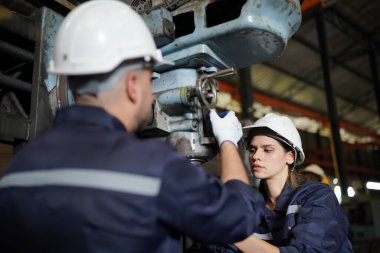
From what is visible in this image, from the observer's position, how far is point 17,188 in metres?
0.68

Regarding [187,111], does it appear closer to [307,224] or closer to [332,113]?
[307,224]

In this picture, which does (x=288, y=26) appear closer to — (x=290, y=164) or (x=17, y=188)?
(x=290, y=164)

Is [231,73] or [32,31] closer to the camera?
[231,73]

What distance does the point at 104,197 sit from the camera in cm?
63

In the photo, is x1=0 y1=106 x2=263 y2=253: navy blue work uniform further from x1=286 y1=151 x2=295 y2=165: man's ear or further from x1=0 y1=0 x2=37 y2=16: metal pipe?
x1=286 y1=151 x2=295 y2=165: man's ear

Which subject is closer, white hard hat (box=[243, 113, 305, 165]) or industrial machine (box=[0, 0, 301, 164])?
industrial machine (box=[0, 0, 301, 164])

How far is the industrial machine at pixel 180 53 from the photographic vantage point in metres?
1.14

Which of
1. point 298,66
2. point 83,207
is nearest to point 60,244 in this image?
point 83,207

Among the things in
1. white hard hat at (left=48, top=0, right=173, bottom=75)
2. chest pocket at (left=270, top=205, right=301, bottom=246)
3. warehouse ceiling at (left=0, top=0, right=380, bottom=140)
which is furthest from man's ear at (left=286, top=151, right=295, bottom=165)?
warehouse ceiling at (left=0, top=0, right=380, bottom=140)

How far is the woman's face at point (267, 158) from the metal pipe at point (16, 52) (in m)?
0.91

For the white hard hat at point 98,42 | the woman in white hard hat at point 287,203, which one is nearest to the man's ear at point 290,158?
the woman in white hard hat at point 287,203

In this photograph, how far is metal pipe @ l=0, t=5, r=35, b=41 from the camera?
3.82ft

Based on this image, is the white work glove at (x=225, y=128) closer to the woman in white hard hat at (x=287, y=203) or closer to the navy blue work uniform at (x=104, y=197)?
the woman in white hard hat at (x=287, y=203)

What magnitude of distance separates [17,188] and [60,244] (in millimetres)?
138
